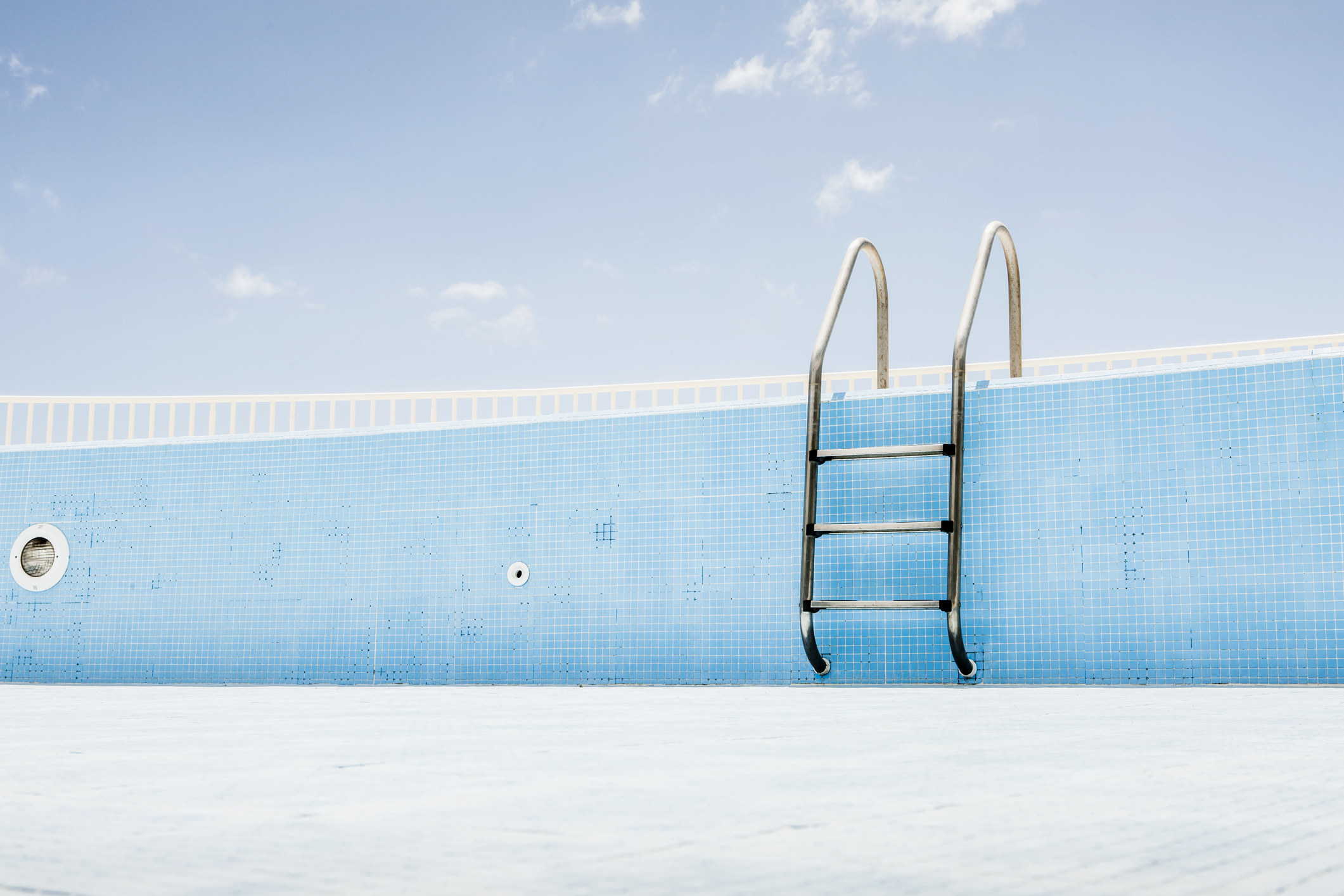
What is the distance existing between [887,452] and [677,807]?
464 cm

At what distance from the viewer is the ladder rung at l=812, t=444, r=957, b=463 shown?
593cm

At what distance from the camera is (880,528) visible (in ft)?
19.4

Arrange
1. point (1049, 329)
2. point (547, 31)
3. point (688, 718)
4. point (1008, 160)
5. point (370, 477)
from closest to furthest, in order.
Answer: point (688, 718), point (1049, 329), point (370, 477), point (1008, 160), point (547, 31)

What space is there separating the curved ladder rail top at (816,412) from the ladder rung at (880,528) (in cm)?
10

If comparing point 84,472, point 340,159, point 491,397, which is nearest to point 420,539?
point 491,397

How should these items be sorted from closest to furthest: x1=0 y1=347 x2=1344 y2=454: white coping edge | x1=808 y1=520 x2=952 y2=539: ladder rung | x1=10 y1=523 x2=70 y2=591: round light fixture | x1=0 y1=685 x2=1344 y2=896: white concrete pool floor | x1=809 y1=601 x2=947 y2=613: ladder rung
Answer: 1. x1=0 y1=685 x2=1344 y2=896: white concrete pool floor
2. x1=809 y1=601 x2=947 y2=613: ladder rung
3. x1=808 y1=520 x2=952 y2=539: ladder rung
4. x1=0 y1=347 x2=1344 y2=454: white coping edge
5. x1=10 y1=523 x2=70 y2=591: round light fixture

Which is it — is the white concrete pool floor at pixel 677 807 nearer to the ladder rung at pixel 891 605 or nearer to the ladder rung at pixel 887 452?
the ladder rung at pixel 891 605

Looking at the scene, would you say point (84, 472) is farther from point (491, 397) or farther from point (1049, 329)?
point (1049, 329)

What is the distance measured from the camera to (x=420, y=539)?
7.58 m

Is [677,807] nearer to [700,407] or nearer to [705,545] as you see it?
[705,545]

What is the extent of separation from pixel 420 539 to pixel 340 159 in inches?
403

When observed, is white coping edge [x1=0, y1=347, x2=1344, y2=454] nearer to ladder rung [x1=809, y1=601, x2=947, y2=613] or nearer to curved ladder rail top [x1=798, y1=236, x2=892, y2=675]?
curved ladder rail top [x1=798, y1=236, x2=892, y2=675]

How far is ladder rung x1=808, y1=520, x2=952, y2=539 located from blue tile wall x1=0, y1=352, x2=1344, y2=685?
22.4 inches

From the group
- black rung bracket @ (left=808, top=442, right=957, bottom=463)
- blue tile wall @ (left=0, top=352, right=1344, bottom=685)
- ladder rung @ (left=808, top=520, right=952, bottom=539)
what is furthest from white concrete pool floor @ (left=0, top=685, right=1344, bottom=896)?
blue tile wall @ (left=0, top=352, right=1344, bottom=685)
